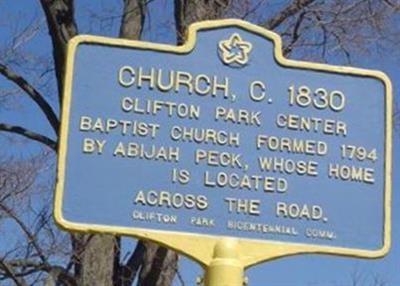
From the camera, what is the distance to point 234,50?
516 cm

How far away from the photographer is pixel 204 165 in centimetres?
489

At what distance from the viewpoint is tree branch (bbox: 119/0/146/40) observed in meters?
10.0

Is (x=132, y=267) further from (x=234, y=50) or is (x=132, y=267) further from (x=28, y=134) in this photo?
(x=234, y=50)

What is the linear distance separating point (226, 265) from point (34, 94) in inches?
243

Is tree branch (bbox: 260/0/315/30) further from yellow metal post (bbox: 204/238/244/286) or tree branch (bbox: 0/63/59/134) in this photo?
yellow metal post (bbox: 204/238/244/286)

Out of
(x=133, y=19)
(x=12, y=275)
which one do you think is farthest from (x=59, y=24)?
(x=12, y=275)

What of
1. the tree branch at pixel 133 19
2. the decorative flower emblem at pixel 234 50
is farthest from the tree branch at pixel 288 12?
the decorative flower emblem at pixel 234 50

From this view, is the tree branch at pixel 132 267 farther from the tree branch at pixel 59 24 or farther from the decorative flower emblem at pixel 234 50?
the decorative flower emblem at pixel 234 50

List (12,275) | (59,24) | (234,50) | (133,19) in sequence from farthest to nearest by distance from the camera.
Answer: (12,275) < (59,24) < (133,19) < (234,50)

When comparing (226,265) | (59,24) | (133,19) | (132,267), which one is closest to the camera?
(226,265)

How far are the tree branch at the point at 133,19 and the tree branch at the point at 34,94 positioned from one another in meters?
1.11

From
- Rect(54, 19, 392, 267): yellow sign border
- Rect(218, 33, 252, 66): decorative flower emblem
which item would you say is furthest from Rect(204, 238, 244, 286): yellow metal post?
Rect(218, 33, 252, 66): decorative flower emblem

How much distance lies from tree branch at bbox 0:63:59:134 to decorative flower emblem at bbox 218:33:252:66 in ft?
17.6

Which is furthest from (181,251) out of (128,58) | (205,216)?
(128,58)
